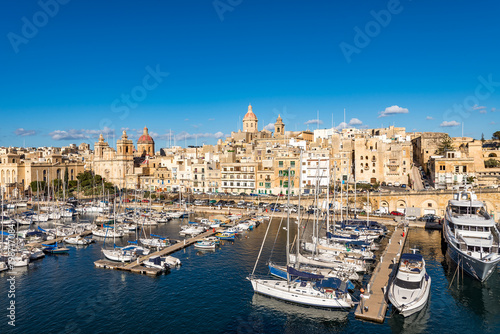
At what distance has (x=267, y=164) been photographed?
66250 mm

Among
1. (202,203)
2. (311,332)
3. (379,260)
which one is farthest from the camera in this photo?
(202,203)

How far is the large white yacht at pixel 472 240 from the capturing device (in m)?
26.8

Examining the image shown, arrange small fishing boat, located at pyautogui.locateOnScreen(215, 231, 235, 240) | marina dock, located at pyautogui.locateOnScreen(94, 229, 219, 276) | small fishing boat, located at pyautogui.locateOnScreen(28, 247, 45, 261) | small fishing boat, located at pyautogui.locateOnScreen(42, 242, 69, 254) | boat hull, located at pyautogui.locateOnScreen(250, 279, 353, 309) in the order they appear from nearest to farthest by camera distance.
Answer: boat hull, located at pyautogui.locateOnScreen(250, 279, 353, 309) < marina dock, located at pyautogui.locateOnScreen(94, 229, 219, 276) < small fishing boat, located at pyautogui.locateOnScreen(28, 247, 45, 261) < small fishing boat, located at pyautogui.locateOnScreen(42, 242, 69, 254) < small fishing boat, located at pyautogui.locateOnScreen(215, 231, 235, 240)

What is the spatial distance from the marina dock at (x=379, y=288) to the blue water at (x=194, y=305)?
0.56 metres

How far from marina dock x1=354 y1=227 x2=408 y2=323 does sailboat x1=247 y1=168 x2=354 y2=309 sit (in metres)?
0.99

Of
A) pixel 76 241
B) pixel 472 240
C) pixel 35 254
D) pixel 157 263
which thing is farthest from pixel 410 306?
pixel 76 241

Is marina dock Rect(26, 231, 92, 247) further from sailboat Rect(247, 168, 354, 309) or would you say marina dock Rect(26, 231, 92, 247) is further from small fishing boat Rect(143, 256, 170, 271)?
sailboat Rect(247, 168, 354, 309)

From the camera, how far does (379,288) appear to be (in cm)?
2450

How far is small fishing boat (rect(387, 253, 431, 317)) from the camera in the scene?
2159 cm

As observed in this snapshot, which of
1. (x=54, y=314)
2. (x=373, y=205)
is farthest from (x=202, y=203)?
(x=54, y=314)

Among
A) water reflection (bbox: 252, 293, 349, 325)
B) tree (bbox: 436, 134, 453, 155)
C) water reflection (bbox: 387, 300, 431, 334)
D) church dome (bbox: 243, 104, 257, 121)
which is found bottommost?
water reflection (bbox: 387, 300, 431, 334)

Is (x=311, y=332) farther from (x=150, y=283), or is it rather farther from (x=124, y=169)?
(x=124, y=169)

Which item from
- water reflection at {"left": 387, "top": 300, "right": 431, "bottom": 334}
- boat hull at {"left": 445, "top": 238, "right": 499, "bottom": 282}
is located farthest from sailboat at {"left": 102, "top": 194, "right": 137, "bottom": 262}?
boat hull at {"left": 445, "top": 238, "right": 499, "bottom": 282}

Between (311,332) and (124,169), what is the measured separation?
72888 millimetres
